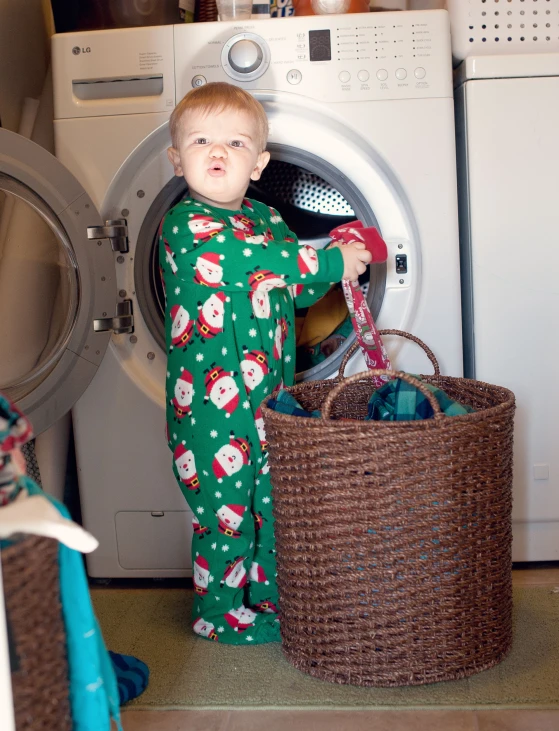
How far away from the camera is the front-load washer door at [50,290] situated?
1.37 metres

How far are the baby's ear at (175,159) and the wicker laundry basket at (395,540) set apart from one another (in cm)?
48

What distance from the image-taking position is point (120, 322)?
148 centimetres

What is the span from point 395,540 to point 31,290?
79 centimetres

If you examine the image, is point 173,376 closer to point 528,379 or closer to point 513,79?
point 528,379

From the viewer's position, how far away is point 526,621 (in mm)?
1347

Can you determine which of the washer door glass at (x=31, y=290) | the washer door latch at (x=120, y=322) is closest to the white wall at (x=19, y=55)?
the washer door glass at (x=31, y=290)

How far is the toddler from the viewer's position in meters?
1.29

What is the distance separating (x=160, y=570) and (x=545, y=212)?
0.98 meters

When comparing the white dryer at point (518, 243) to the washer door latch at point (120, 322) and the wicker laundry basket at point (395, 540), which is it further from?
the washer door latch at point (120, 322)

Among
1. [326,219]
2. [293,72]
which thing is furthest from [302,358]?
[293,72]

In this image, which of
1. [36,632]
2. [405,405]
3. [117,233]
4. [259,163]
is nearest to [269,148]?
[259,163]

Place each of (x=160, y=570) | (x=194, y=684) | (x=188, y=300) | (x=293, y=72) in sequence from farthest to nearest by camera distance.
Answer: (x=160, y=570)
(x=293, y=72)
(x=188, y=300)
(x=194, y=684)

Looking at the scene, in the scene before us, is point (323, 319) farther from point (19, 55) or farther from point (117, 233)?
point (19, 55)

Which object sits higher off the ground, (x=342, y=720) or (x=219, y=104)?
(x=219, y=104)
